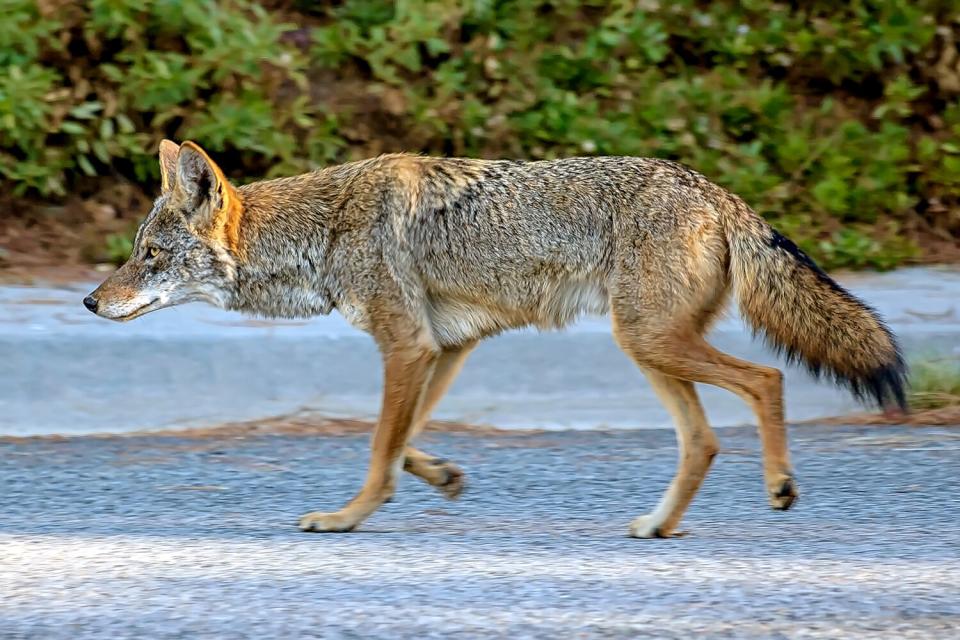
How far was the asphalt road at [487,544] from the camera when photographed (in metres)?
4.31

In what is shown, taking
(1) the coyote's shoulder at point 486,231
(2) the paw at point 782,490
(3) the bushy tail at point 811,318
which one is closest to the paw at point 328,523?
(1) the coyote's shoulder at point 486,231

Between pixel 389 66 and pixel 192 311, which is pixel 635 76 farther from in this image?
pixel 192 311

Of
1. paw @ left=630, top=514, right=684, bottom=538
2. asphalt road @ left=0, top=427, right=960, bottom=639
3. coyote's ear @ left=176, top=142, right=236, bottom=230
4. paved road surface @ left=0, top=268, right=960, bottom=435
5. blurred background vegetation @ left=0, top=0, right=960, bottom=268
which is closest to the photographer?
asphalt road @ left=0, top=427, right=960, bottom=639

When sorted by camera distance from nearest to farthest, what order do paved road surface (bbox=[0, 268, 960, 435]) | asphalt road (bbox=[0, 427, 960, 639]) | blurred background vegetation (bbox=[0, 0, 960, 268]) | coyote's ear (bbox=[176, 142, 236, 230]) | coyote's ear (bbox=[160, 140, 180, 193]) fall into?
asphalt road (bbox=[0, 427, 960, 639]) → coyote's ear (bbox=[176, 142, 236, 230]) → coyote's ear (bbox=[160, 140, 180, 193]) → paved road surface (bbox=[0, 268, 960, 435]) → blurred background vegetation (bbox=[0, 0, 960, 268])

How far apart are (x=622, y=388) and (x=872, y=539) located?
2572 mm

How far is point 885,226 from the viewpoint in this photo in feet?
33.6

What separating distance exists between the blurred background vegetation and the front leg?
4123 millimetres

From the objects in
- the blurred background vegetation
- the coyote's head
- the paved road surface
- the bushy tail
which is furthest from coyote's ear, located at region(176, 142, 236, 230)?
the blurred background vegetation

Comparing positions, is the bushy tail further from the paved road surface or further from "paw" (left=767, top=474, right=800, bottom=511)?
the paved road surface

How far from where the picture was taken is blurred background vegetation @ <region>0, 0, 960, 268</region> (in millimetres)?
10164

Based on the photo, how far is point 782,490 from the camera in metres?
5.58

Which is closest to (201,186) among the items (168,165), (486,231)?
(168,165)

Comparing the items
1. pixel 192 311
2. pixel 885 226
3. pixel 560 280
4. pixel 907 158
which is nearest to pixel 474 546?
pixel 560 280

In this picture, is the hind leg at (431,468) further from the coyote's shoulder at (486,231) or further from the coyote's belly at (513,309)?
the coyote's shoulder at (486,231)
